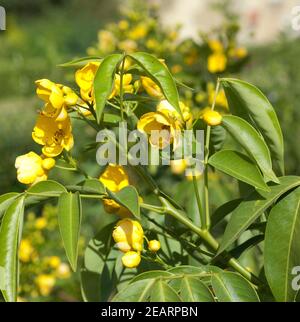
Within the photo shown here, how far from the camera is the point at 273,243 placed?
3.10 feet

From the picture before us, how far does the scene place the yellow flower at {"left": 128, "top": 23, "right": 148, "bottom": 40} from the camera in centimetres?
258

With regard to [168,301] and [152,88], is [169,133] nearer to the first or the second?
[152,88]

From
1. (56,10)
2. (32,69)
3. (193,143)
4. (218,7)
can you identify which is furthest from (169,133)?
(56,10)

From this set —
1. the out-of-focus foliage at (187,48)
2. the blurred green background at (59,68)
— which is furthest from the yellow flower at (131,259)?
the out-of-focus foliage at (187,48)

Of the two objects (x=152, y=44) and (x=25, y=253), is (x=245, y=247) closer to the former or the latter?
(x=25, y=253)

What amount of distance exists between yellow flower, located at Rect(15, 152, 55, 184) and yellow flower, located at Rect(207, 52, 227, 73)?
1474 millimetres

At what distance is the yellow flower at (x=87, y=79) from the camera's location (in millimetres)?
996

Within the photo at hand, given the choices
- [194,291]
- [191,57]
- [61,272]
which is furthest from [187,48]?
[194,291]

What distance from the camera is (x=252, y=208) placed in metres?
0.97

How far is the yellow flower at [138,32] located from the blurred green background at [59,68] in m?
0.34

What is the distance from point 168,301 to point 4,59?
9.27m

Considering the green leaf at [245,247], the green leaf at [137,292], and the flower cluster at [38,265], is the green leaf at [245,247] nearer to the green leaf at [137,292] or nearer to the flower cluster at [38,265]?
the green leaf at [137,292]

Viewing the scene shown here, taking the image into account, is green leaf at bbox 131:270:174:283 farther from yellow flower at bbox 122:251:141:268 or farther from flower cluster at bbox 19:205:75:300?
flower cluster at bbox 19:205:75:300
